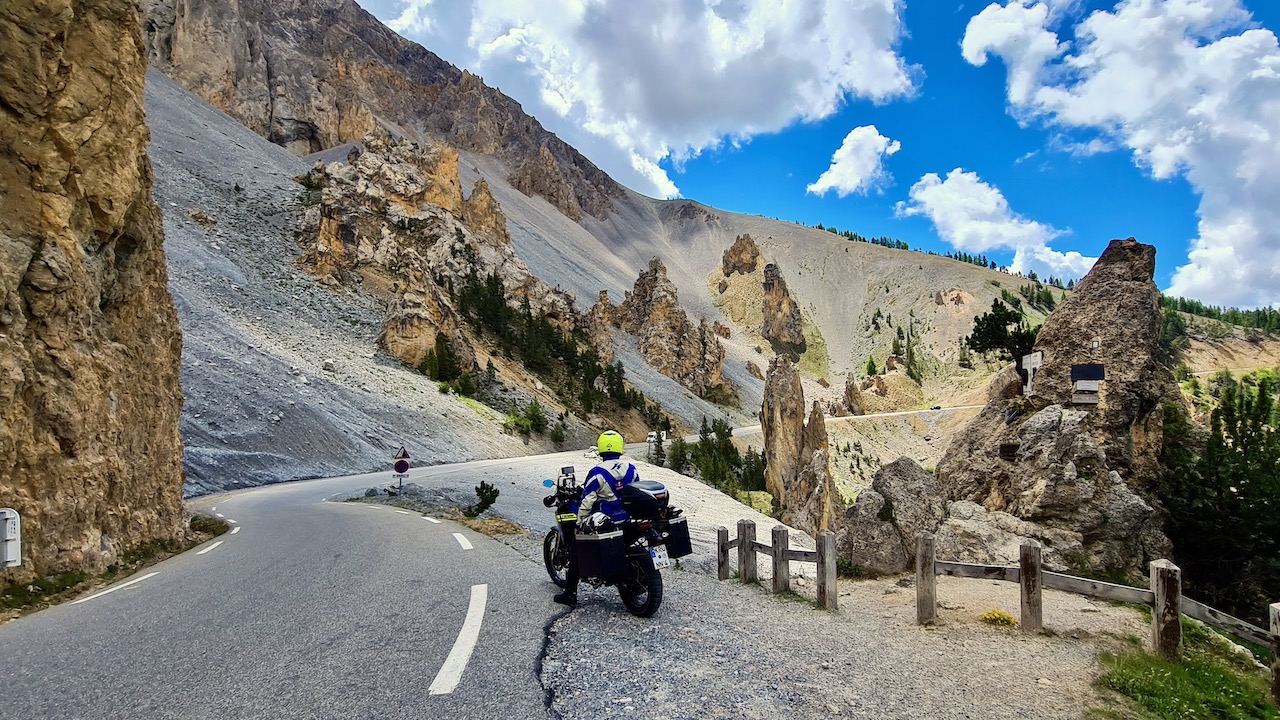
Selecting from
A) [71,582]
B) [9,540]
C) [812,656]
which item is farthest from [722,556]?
[71,582]

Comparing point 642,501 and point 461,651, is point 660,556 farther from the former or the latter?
point 461,651

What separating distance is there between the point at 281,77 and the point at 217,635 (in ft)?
451

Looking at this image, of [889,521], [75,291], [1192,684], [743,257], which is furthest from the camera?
[743,257]

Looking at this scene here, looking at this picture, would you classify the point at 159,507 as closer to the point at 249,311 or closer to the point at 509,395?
the point at 249,311

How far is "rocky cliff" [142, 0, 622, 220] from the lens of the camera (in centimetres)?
10275

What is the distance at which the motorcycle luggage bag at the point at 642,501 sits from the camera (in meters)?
6.40

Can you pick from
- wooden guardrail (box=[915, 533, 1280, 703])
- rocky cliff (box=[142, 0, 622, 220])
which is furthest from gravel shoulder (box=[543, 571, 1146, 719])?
rocky cliff (box=[142, 0, 622, 220])

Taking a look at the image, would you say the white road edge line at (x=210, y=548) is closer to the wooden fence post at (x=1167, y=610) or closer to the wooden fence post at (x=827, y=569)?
Result: the wooden fence post at (x=827, y=569)

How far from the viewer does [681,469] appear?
140ft

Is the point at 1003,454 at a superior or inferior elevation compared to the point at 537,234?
inferior

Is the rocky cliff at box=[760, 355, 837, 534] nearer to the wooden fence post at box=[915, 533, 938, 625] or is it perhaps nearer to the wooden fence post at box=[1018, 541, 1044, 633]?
the wooden fence post at box=[915, 533, 938, 625]

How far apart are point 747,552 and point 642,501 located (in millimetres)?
3203

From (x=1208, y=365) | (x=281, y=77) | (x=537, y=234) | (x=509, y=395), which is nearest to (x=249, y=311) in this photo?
(x=509, y=395)

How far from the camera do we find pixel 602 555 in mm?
6117
